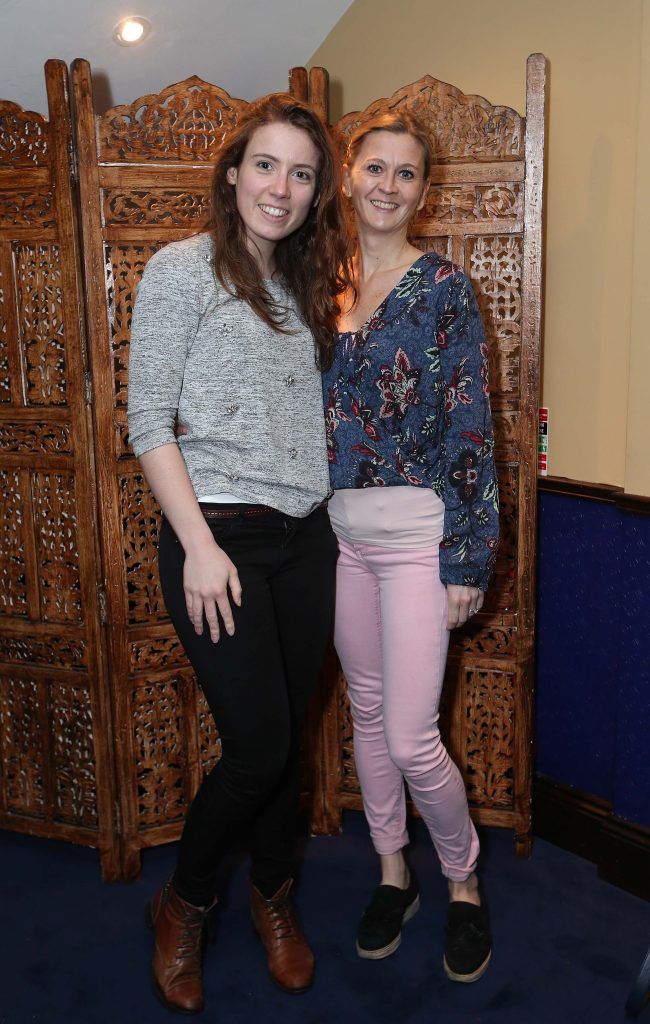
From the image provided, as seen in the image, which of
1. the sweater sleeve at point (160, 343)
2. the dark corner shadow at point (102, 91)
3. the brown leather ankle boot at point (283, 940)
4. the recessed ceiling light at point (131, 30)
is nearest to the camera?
the sweater sleeve at point (160, 343)

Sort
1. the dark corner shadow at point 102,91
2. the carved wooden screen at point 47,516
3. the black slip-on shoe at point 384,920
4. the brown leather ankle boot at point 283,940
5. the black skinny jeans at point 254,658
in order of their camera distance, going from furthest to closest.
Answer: the dark corner shadow at point 102,91 → the carved wooden screen at point 47,516 → the black slip-on shoe at point 384,920 → the brown leather ankle boot at point 283,940 → the black skinny jeans at point 254,658

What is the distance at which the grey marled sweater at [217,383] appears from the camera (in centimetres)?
185

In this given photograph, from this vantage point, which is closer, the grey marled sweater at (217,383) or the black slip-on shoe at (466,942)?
the grey marled sweater at (217,383)

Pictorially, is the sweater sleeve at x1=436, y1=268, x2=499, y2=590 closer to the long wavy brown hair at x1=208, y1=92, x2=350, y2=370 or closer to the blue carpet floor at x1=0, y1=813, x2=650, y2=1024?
the long wavy brown hair at x1=208, y1=92, x2=350, y2=370

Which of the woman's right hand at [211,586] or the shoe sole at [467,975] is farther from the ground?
the woman's right hand at [211,586]

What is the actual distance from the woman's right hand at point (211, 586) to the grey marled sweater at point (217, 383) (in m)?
0.14

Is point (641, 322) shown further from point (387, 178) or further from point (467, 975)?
point (467, 975)

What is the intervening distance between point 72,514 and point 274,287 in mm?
919

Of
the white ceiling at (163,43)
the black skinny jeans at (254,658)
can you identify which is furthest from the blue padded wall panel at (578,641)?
the white ceiling at (163,43)

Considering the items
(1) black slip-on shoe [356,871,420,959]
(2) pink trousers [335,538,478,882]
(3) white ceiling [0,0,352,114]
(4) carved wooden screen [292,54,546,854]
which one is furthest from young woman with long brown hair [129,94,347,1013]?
(3) white ceiling [0,0,352,114]

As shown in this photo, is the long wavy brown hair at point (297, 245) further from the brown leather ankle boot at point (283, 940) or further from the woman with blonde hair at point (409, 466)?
the brown leather ankle boot at point (283, 940)

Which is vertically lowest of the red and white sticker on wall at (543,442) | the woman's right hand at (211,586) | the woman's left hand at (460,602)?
the woman's left hand at (460,602)

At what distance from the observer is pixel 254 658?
1.97 meters

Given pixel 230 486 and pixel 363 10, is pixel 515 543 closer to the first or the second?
pixel 230 486
